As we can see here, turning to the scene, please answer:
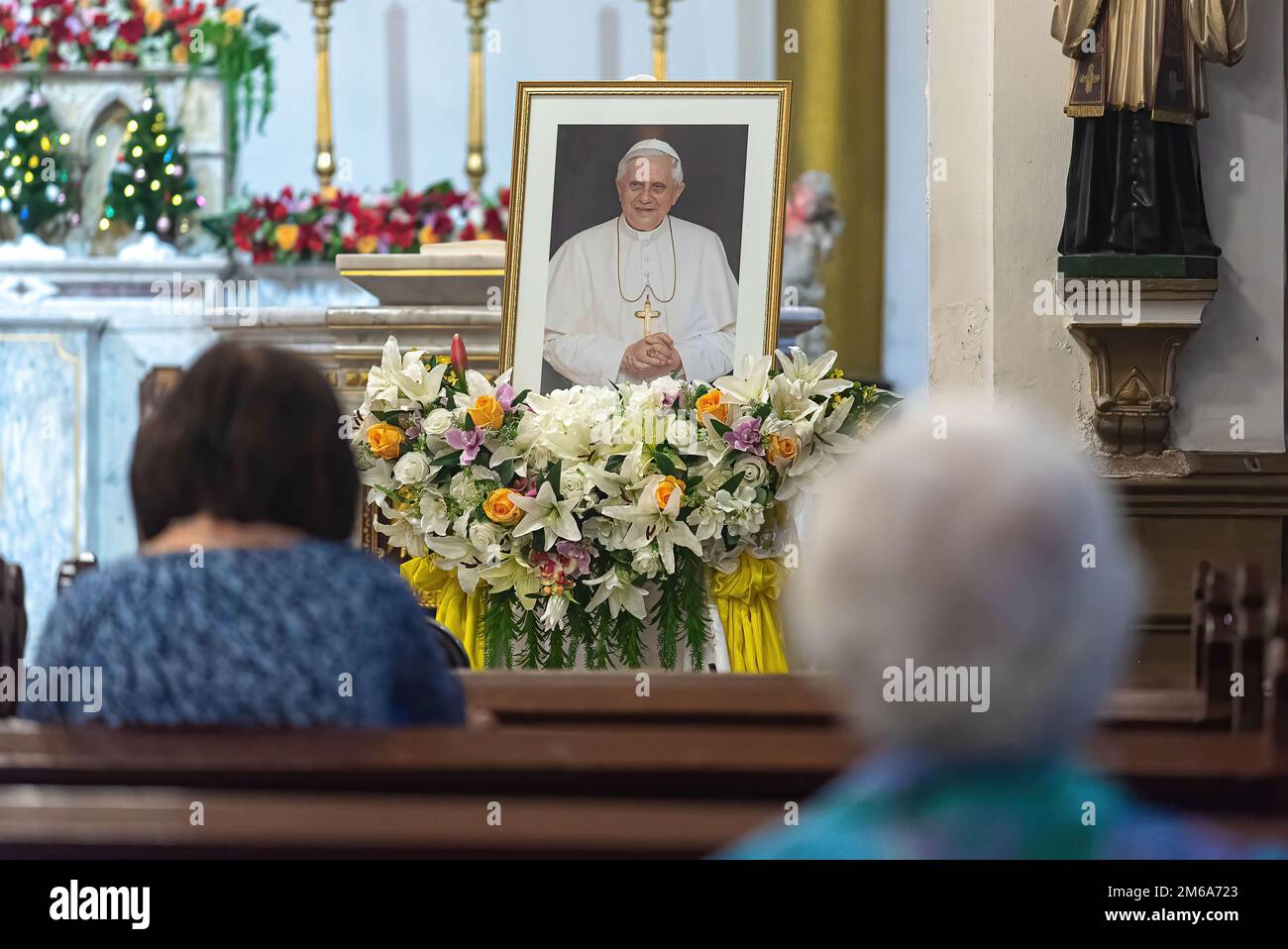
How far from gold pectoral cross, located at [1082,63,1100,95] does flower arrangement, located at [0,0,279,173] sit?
4.24m

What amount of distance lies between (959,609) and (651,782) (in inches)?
26.0

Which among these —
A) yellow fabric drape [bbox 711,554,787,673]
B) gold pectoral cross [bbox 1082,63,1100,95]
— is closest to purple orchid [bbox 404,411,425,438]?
yellow fabric drape [bbox 711,554,787,673]

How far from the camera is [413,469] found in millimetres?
3432

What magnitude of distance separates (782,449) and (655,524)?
31cm

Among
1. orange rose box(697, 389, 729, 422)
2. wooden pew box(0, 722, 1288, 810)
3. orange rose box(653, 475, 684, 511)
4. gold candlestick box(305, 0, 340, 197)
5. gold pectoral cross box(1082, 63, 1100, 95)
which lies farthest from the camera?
gold candlestick box(305, 0, 340, 197)

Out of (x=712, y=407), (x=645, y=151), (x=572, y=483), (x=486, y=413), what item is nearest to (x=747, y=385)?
(x=712, y=407)

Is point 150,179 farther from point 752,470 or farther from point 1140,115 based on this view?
point 752,470

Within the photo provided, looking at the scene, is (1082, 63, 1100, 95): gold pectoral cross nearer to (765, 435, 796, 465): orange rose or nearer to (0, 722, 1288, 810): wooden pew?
(765, 435, 796, 465): orange rose

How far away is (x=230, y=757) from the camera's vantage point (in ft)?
5.09

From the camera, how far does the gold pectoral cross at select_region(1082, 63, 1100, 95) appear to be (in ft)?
15.2

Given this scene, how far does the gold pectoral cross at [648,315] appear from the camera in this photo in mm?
3965

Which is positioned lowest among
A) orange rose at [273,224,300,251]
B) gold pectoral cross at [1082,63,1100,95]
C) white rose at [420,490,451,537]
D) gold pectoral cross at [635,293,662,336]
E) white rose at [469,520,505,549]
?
white rose at [469,520,505,549]

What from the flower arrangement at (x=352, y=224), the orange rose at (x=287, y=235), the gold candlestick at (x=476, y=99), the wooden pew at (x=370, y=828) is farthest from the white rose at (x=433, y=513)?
the gold candlestick at (x=476, y=99)

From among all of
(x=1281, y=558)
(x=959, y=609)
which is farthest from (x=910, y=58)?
(x=959, y=609)
